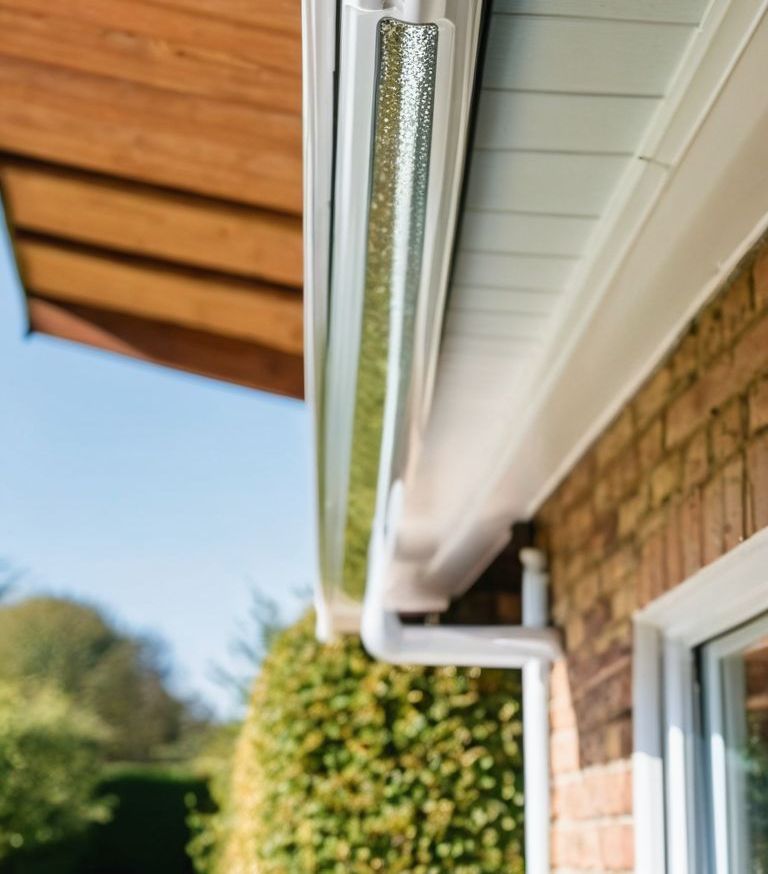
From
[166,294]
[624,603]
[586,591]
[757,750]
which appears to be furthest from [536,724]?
[166,294]

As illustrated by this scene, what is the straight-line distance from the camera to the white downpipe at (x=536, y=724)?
11.2 feet

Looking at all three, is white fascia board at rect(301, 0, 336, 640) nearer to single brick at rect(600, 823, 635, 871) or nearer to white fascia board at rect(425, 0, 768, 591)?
white fascia board at rect(425, 0, 768, 591)

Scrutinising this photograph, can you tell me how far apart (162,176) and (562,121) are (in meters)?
2.22

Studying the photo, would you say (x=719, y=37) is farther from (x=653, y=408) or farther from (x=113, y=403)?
(x=113, y=403)

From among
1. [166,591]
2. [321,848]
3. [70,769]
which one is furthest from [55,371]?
[321,848]

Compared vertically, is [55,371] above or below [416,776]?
above

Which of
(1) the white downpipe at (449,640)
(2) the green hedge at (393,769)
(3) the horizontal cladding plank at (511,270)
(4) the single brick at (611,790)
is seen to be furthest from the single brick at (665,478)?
(2) the green hedge at (393,769)

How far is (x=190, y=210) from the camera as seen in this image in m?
3.94

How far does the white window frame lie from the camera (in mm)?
2465

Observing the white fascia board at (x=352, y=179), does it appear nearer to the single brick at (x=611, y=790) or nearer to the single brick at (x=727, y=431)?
the single brick at (x=727, y=431)

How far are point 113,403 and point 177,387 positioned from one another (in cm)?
211

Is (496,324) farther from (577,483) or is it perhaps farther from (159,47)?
(159,47)

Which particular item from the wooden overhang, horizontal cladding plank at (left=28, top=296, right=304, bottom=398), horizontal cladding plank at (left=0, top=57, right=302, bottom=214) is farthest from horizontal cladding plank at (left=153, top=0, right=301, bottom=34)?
horizontal cladding plank at (left=28, top=296, right=304, bottom=398)

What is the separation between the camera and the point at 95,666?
66.4ft
